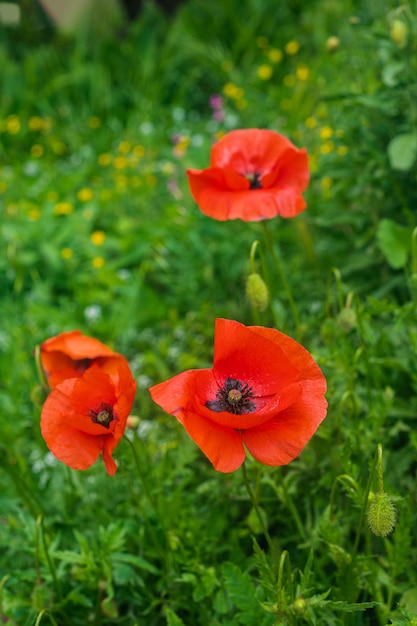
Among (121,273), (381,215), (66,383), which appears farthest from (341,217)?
(66,383)

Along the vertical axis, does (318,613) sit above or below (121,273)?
above

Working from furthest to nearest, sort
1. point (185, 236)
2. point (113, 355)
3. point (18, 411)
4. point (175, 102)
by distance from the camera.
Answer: point (175, 102) → point (185, 236) → point (18, 411) → point (113, 355)

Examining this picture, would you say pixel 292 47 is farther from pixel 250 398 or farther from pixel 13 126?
pixel 250 398

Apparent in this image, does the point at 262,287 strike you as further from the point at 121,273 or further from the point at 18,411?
the point at 121,273

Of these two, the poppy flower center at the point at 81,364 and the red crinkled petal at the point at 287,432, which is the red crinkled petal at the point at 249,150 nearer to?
the poppy flower center at the point at 81,364

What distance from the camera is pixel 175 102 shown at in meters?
4.92

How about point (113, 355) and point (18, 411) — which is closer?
point (113, 355)

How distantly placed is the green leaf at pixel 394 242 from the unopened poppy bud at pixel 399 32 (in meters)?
0.52

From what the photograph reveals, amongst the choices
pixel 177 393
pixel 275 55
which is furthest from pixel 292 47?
pixel 177 393

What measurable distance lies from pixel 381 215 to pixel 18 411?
1.35 metres

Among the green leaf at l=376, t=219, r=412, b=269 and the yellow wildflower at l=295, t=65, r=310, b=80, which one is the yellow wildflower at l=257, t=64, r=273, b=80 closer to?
the yellow wildflower at l=295, t=65, r=310, b=80

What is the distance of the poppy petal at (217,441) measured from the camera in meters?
1.20

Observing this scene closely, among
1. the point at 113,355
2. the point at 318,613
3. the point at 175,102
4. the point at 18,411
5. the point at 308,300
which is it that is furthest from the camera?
the point at 175,102

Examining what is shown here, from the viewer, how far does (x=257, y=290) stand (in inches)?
65.6
